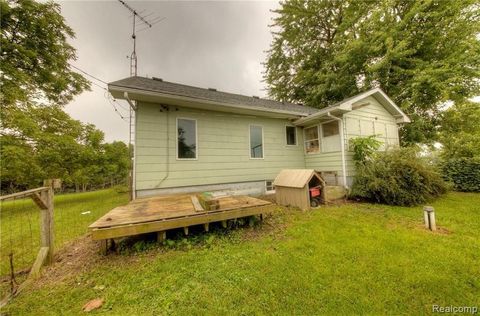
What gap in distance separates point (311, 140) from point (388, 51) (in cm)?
682

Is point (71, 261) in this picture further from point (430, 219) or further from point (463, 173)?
point (463, 173)

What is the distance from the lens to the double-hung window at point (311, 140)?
335 inches

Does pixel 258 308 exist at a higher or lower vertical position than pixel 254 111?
lower

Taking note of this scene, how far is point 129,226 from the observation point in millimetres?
2879

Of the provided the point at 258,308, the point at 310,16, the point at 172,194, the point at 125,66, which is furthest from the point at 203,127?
the point at 310,16

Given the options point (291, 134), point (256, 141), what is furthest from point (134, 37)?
point (291, 134)

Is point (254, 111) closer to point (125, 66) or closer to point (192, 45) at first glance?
point (192, 45)

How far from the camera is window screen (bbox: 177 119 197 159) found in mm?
6258

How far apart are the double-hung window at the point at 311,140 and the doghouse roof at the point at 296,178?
9.86 ft

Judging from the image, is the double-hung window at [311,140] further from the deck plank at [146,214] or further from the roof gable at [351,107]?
the deck plank at [146,214]

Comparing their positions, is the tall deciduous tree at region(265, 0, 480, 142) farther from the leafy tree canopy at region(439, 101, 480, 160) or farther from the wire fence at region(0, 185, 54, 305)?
the wire fence at region(0, 185, 54, 305)

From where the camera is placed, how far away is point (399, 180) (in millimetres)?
6000

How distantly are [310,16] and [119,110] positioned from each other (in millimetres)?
15163

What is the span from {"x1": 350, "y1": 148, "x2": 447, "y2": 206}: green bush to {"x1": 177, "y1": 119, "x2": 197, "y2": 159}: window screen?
6211 mm
